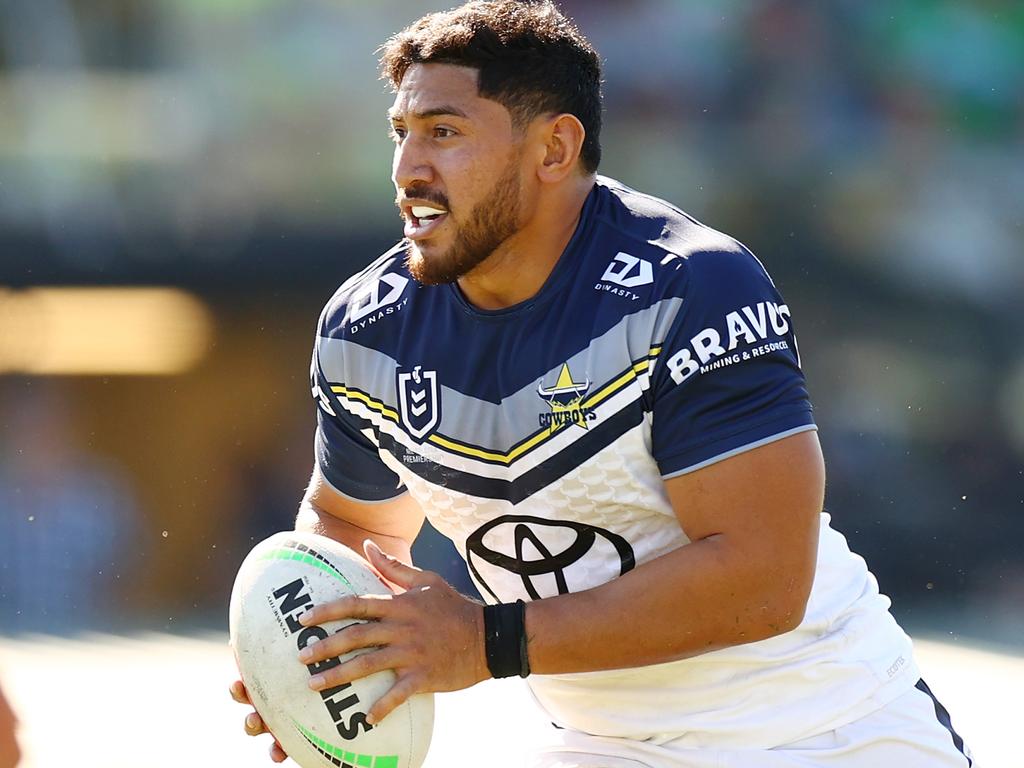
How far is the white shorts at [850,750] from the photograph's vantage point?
9.84ft

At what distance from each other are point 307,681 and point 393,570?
28 centimetres

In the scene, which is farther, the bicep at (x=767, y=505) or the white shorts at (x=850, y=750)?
the white shorts at (x=850, y=750)

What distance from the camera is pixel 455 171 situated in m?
3.07

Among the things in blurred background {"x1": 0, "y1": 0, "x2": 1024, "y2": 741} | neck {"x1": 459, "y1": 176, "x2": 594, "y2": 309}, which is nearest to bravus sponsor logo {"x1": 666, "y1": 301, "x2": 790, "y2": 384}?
neck {"x1": 459, "y1": 176, "x2": 594, "y2": 309}

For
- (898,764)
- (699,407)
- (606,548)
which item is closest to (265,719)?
(606,548)

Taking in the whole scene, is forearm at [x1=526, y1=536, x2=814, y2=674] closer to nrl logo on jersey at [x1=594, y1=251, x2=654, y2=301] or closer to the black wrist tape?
the black wrist tape

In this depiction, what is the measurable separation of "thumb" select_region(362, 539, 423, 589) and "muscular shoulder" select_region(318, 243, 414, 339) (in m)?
0.62

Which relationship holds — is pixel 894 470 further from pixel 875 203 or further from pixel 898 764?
pixel 898 764

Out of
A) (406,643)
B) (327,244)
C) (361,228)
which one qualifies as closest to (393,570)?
(406,643)

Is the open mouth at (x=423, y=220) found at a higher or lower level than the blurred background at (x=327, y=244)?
higher

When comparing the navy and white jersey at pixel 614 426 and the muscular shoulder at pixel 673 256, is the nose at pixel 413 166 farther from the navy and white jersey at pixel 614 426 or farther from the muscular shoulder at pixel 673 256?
the muscular shoulder at pixel 673 256

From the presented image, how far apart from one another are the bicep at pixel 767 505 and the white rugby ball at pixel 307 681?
2.40 feet

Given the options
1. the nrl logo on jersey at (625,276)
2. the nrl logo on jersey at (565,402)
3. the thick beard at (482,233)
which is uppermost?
the thick beard at (482,233)

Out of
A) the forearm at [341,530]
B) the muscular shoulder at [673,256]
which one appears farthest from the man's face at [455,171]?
the forearm at [341,530]
